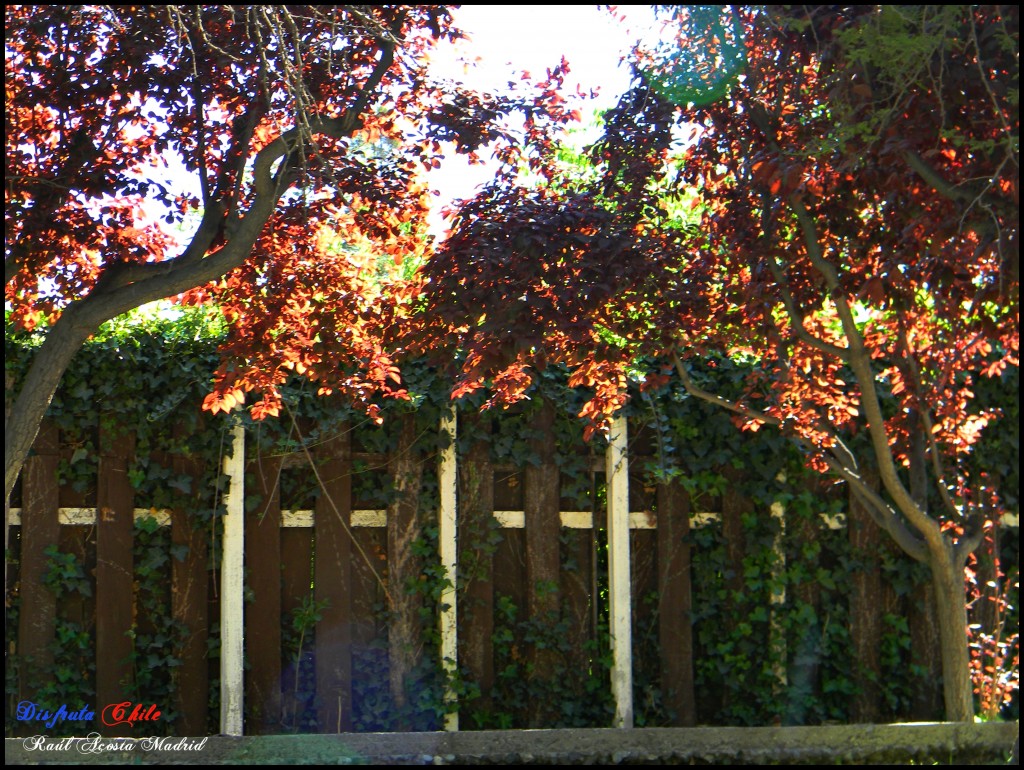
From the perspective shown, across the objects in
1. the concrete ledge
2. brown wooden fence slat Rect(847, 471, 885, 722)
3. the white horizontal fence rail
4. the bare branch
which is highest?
the bare branch

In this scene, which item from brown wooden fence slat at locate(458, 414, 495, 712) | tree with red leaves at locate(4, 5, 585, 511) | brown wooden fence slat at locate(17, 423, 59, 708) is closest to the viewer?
tree with red leaves at locate(4, 5, 585, 511)

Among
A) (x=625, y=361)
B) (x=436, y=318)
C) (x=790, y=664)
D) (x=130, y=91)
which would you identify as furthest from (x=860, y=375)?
(x=130, y=91)

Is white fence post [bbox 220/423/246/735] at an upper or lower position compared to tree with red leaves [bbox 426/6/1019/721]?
lower

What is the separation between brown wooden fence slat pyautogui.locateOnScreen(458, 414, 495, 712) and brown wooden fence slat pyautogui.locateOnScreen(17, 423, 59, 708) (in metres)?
1.93

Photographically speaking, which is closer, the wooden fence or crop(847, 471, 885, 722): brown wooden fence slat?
the wooden fence

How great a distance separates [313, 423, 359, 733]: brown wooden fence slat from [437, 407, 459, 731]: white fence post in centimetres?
45

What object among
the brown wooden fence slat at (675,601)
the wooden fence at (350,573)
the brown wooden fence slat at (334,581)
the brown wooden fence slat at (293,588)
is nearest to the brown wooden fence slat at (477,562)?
the wooden fence at (350,573)

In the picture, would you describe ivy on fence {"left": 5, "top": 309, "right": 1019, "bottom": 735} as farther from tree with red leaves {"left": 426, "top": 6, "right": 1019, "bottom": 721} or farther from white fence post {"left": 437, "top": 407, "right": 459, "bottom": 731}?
tree with red leaves {"left": 426, "top": 6, "right": 1019, "bottom": 721}

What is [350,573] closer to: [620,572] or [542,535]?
[542,535]

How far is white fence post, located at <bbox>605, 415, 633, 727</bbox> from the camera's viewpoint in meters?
5.24

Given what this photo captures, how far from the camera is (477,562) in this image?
5.25 meters

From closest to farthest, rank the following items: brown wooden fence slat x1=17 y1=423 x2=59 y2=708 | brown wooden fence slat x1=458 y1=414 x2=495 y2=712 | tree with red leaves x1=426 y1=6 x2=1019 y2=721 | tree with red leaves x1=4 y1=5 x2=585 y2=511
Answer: tree with red leaves x1=426 y1=6 x2=1019 y2=721 → tree with red leaves x1=4 y1=5 x2=585 y2=511 → brown wooden fence slat x1=17 y1=423 x2=59 y2=708 → brown wooden fence slat x1=458 y1=414 x2=495 y2=712

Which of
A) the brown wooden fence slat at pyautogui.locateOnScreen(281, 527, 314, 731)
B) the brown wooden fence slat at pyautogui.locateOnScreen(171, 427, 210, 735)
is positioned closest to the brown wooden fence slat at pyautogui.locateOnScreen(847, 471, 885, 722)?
the brown wooden fence slat at pyautogui.locateOnScreen(281, 527, 314, 731)

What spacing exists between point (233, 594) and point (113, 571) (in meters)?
0.57
